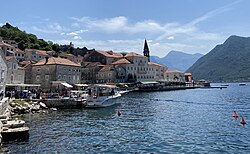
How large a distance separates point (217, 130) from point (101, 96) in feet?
69.4

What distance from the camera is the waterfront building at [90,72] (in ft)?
323

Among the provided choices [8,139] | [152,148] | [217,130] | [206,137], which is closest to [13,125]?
[8,139]

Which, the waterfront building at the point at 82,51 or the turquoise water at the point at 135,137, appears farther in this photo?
the waterfront building at the point at 82,51

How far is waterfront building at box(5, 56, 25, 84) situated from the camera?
4722cm

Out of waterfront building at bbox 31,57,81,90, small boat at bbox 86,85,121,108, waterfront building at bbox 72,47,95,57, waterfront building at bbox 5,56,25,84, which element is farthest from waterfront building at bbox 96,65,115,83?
small boat at bbox 86,85,121,108

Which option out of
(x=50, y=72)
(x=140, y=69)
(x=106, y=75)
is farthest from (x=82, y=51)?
(x=50, y=72)

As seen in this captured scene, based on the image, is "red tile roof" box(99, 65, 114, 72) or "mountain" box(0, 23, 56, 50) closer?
"red tile roof" box(99, 65, 114, 72)

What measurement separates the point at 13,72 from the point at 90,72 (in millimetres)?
51445

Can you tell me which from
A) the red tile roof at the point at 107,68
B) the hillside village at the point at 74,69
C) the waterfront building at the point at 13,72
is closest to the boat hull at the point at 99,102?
the hillside village at the point at 74,69

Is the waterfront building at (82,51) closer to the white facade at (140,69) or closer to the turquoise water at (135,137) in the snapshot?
the white facade at (140,69)

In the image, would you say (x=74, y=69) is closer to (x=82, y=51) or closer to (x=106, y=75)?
(x=106, y=75)

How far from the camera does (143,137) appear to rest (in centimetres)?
1691

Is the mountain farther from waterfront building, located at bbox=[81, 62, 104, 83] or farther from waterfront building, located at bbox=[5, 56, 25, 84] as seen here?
waterfront building, located at bbox=[5, 56, 25, 84]

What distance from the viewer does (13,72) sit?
49.0 metres
